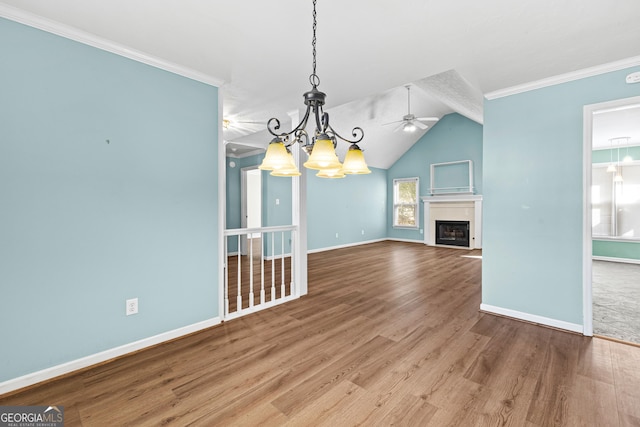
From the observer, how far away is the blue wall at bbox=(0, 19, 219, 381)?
1.80 meters

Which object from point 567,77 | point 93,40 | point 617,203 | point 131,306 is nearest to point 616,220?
point 617,203

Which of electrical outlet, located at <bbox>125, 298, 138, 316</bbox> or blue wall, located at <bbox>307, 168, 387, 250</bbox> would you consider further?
blue wall, located at <bbox>307, 168, 387, 250</bbox>

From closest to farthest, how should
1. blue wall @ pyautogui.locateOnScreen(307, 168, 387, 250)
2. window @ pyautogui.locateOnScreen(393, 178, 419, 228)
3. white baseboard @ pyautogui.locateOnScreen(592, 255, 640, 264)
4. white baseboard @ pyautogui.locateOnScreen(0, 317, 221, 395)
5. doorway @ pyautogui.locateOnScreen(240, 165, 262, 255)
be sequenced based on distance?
1. white baseboard @ pyautogui.locateOnScreen(0, 317, 221, 395)
2. white baseboard @ pyautogui.locateOnScreen(592, 255, 640, 264)
3. doorway @ pyautogui.locateOnScreen(240, 165, 262, 255)
4. blue wall @ pyautogui.locateOnScreen(307, 168, 387, 250)
5. window @ pyautogui.locateOnScreen(393, 178, 419, 228)

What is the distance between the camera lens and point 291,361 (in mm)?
2104

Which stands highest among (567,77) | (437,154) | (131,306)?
(437,154)

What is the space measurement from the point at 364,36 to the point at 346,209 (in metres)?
6.03

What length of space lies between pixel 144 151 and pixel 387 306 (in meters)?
2.96

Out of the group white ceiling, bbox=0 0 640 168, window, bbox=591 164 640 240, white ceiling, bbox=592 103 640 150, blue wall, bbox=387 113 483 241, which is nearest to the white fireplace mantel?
blue wall, bbox=387 113 483 241

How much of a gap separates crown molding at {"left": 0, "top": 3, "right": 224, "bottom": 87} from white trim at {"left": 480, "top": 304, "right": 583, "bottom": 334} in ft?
12.6

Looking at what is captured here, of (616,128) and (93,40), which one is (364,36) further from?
(616,128)

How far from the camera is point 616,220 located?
5.75m

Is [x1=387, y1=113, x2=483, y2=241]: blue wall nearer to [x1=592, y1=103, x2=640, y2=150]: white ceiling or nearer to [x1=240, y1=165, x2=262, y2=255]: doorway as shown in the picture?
[x1=592, y1=103, x2=640, y2=150]: white ceiling

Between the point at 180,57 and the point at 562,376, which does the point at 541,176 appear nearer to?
the point at 562,376

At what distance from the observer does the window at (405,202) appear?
8828mm
